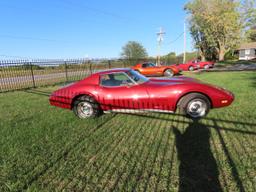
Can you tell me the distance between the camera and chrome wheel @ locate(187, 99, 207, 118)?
4.04 metres

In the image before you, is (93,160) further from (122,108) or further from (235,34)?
(235,34)

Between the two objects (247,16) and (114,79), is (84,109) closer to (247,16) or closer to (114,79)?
(114,79)

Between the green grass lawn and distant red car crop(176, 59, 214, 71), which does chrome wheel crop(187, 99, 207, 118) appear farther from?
distant red car crop(176, 59, 214, 71)

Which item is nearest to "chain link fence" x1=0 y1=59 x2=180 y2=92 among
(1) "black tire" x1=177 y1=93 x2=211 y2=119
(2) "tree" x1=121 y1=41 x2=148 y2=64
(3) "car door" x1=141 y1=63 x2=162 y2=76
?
(3) "car door" x1=141 y1=63 x2=162 y2=76

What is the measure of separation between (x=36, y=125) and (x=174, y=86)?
3592 mm

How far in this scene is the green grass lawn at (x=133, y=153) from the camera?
7.10ft

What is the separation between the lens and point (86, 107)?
181 inches

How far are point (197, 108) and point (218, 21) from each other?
3185 cm

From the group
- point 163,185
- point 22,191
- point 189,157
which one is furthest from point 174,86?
point 22,191

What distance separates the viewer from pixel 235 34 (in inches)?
1202

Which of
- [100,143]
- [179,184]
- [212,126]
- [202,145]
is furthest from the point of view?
[212,126]

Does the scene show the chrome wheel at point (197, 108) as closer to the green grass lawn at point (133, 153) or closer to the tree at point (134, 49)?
the green grass lawn at point (133, 153)

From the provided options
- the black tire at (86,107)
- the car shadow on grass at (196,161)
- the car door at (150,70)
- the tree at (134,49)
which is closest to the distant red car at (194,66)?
the car door at (150,70)

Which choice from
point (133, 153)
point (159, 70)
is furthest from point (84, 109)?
point (159, 70)
